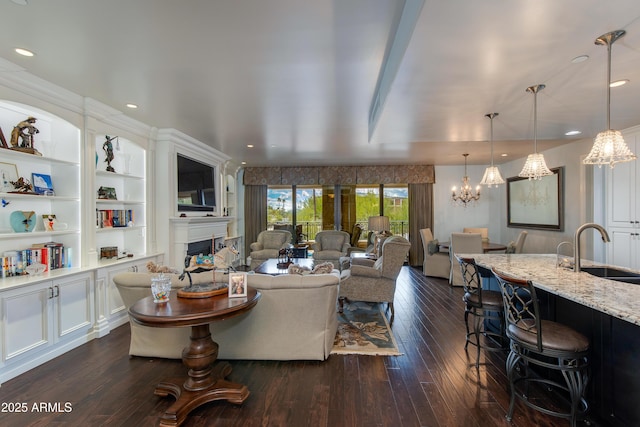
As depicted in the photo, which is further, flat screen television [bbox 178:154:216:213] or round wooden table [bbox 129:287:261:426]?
flat screen television [bbox 178:154:216:213]

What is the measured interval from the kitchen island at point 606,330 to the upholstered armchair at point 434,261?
4054mm

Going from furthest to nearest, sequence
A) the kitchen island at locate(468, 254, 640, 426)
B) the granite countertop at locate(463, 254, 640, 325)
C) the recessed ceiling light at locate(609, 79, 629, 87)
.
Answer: the recessed ceiling light at locate(609, 79, 629, 87), the kitchen island at locate(468, 254, 640, 426), the granite countertop at locate(463, 254, 640, 325)

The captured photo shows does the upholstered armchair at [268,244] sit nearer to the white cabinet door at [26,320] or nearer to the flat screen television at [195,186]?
the flat screen television at [195,186]

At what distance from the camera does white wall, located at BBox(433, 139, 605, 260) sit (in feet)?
17.1

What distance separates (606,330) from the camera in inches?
79.2

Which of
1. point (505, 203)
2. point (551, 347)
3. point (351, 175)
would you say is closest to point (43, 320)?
point (551, 347)

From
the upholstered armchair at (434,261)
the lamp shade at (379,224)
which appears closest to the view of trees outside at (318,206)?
the lamp shade at (379,224)

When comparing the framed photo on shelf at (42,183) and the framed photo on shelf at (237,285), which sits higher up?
the framed photo on shelf at (42,183)

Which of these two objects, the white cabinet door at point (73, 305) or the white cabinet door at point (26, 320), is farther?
the white cabinet door at point (73, 305)

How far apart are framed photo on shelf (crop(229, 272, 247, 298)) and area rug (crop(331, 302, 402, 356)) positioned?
1.30m

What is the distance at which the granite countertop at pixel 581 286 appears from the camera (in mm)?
1652

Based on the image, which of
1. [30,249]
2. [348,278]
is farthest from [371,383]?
[30,249]

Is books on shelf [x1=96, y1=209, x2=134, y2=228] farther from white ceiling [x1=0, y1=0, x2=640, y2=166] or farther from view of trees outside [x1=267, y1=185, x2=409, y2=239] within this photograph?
view of trees outside [x1=267, y1=185, x2=409, y2=239]

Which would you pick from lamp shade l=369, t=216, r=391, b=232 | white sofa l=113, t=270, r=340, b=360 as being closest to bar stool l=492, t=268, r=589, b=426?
white sofa l=113, t=270, r=340, b=360
